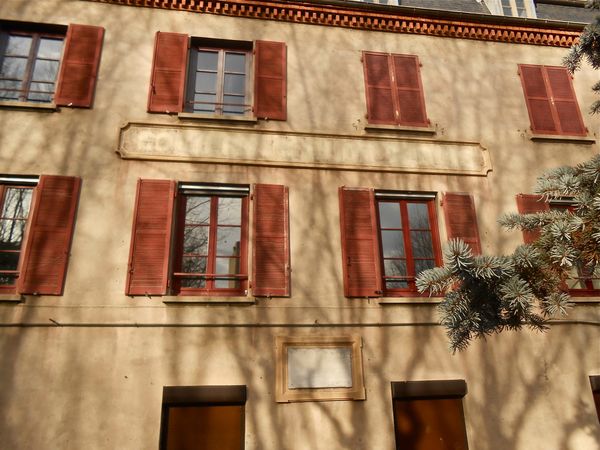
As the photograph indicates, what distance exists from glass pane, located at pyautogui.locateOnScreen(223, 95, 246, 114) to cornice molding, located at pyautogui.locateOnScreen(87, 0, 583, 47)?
71.3 inches

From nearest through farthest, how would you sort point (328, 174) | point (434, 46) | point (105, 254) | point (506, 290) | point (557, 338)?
1. point (506, 290)
2. point (105, 254)
3. point (557, 338)
4. point (328, 174)
5. point (434, 46)

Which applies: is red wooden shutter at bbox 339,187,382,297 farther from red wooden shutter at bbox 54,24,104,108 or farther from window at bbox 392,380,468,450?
red wooden shutter at bbox 54,24,104,108

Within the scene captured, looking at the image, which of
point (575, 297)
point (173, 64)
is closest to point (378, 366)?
point (575, 297)

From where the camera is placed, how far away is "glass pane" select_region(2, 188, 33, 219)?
23.9 ft

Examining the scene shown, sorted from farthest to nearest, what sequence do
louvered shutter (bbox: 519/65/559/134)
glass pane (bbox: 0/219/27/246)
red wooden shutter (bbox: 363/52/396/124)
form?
louvered shutter (bbox: 519/65/559/134)
red wooden shutter (bbox: 363/52/396/124)
glass pane (bbox: 0/219/27/246)

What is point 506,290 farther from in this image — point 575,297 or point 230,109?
point 230,109

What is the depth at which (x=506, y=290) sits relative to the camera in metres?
3.93

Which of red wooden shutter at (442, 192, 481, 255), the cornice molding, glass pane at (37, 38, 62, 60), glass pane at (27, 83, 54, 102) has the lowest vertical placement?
red wooden shutter at (442, 192, 481, 255)

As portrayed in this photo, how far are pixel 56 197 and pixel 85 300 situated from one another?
178cm

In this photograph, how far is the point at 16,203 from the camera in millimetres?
7355

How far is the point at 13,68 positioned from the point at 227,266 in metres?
5.46

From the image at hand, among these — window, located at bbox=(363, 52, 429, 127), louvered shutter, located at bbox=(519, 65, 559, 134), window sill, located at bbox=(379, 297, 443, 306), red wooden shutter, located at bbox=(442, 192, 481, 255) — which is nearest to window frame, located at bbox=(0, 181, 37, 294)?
window sill, located at bbox=(379, 297, 443, 306)

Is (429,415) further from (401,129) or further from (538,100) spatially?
(538,100)

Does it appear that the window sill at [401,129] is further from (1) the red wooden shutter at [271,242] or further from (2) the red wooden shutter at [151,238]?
(2) the red wooden shutter at [151,238]
